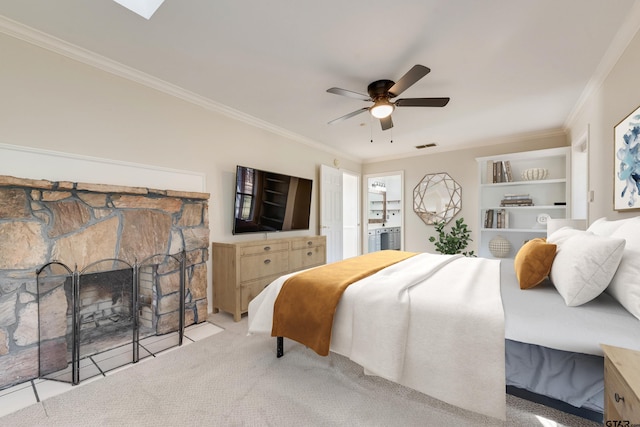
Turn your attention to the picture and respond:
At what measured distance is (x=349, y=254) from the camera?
5371 millimetres

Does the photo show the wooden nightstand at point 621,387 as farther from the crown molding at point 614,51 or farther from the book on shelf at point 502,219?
the book on shelf at point 502,219

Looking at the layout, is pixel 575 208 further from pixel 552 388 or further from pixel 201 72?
pixel 201 72

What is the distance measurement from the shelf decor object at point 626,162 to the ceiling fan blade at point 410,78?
1345 mm

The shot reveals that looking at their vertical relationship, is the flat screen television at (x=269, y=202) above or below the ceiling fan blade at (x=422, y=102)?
below

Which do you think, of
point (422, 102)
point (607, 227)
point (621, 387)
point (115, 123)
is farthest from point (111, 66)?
point (607, 227)

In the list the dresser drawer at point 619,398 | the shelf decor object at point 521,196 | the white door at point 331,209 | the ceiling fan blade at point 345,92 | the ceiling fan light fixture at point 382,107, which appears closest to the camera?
the dresser drawer at point 619,398

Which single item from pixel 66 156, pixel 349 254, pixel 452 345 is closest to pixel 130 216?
pixel 66 156

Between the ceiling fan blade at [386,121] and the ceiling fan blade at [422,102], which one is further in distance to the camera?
the ceiling fan blade at [386,121]

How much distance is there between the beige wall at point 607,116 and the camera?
1.77m

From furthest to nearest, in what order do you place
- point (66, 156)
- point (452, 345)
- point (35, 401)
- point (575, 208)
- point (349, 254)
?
point (349, 254), point (575, 208), point (66, 156), point (35, 401), point (452, 345)

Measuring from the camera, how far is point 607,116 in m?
2.16

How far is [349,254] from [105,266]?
406 cm

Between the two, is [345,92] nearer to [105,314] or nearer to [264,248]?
[264,248]

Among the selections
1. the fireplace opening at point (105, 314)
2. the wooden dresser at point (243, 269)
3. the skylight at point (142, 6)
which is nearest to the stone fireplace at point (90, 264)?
the fireplace opening at point (105, 314)
